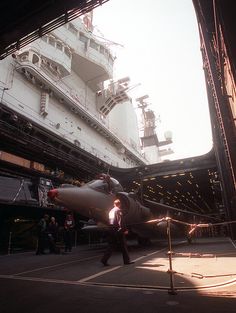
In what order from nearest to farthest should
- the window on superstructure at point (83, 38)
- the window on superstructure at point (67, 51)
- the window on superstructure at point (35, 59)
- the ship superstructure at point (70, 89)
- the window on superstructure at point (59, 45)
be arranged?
the ship superstructure at point (70, 89) → the window on superstructure at point (35, 59) → the window on superstructure at point (59, 45) → the window on superstructure at point (67, 51) → the window on superstructure at point (83, 38)

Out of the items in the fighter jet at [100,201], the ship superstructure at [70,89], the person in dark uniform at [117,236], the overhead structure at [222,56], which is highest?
the ship superstructure at [70,89]

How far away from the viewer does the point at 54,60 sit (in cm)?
3030

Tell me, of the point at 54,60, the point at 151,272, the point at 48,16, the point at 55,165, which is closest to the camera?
the point at 151,272

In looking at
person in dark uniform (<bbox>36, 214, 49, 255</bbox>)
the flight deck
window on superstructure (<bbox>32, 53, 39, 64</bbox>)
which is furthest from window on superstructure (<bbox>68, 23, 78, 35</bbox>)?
the flight deck

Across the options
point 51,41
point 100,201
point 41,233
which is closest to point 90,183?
point 100,201

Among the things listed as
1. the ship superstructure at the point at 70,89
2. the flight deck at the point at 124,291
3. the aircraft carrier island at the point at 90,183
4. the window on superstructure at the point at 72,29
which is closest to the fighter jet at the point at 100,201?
the aircraft carrier island at the point at 90,183

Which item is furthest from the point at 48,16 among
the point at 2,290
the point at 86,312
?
the point at 86,312

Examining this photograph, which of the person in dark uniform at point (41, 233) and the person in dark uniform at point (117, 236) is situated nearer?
the person in dark uniform at point (117, 236)

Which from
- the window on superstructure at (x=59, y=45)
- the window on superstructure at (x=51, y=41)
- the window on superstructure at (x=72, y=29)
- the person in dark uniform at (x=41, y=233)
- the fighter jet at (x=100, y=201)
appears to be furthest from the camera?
the window on superstructure at (x=72, y=29)

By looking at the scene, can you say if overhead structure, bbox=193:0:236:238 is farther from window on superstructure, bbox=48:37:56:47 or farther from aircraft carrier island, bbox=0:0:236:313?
window on superstructure, bbox=48:37:56:47

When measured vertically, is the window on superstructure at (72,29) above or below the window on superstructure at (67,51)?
above

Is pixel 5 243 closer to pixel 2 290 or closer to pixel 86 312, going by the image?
pixel 2 290

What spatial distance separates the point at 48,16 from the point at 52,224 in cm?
975

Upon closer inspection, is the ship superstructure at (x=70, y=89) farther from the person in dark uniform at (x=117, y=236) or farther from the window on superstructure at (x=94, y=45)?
the person in dark uniform at (x=117, y=236)
